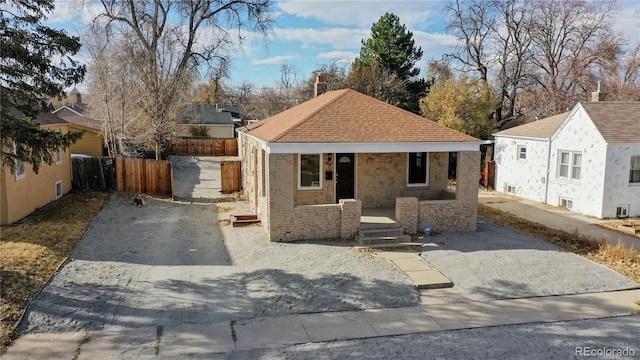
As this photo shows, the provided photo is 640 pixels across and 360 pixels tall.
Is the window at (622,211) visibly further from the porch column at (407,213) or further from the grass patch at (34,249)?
the grass patch at (34,249)

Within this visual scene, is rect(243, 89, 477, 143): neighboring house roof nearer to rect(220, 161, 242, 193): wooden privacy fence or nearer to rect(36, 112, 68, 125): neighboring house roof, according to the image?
rect(220, 161, 242, 193): wooden privacy fence

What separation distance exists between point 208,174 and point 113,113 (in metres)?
6.90

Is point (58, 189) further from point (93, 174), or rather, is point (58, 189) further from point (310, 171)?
point (310, 171)

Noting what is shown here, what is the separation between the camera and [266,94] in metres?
57.7

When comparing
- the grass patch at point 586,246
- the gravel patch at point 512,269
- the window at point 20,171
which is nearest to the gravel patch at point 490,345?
the gravel patch at point 512,269

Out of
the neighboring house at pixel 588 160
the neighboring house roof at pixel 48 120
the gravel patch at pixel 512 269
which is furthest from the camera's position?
the neighboring house at pixel 588 160

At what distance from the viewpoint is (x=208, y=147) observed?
43.0 m

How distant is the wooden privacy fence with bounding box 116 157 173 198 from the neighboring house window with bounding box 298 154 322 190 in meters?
8.65

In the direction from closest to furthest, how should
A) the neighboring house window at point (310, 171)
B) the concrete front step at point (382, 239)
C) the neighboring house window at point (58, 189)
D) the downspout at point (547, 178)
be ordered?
1. the concrete front step at point (382, 239)
2. the neighboring house window at point (310, 171)
3. the neighboring house window at point (58, 189)
4. the downspout at point (547, 178)

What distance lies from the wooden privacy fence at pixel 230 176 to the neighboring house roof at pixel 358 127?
27.4 ft

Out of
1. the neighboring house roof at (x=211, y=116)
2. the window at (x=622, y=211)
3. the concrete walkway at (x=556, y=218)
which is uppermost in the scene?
the neighboring house roof at (x=211, y=116)

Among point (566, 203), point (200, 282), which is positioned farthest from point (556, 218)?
point (200, 282)

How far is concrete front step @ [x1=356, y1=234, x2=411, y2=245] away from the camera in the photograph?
1286cm

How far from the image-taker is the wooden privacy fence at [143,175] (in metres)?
21.2
